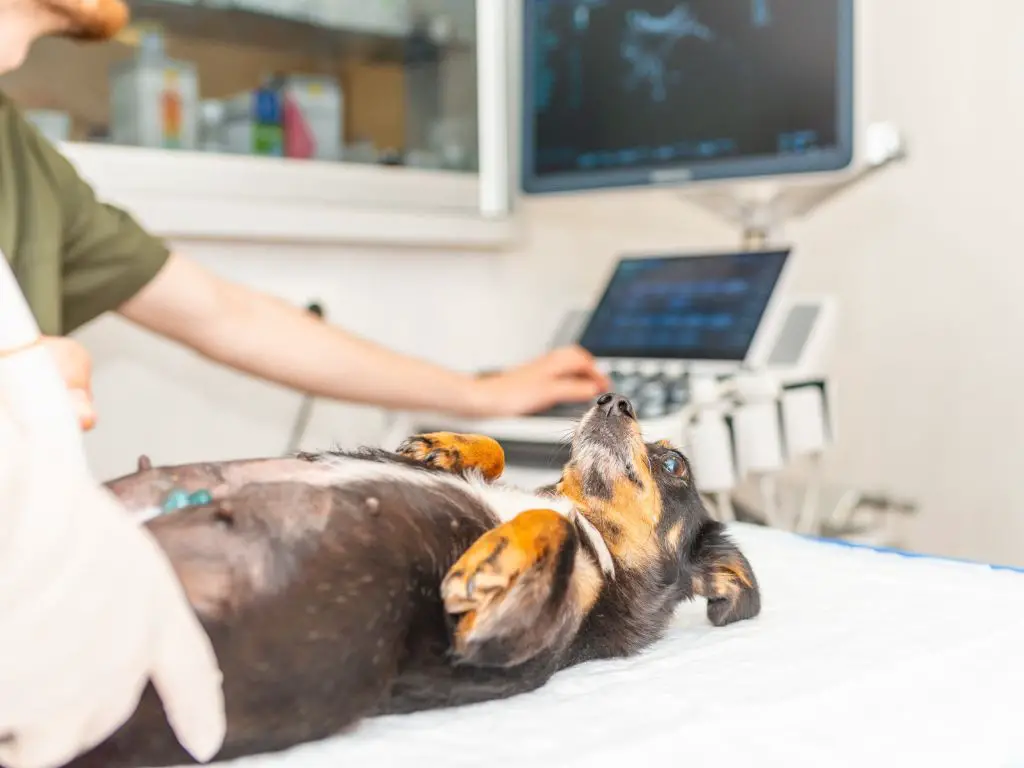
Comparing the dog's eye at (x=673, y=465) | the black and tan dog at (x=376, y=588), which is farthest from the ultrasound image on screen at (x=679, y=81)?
the black and tan dog at (x=376, y=588)

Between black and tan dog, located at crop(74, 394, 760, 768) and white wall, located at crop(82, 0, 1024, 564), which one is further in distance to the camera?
white wall, located at crop(82, 0, 1024, 564)

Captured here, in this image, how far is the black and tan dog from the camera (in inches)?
21.6

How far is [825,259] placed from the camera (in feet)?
7.29

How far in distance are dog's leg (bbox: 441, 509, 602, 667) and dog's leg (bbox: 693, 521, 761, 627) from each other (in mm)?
203

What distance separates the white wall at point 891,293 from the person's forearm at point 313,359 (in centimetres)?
32

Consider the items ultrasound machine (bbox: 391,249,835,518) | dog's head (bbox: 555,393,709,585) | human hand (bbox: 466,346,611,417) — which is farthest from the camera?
human hand (bbox: 466,346,611,417)

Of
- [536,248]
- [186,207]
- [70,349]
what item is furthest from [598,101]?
[70,349]

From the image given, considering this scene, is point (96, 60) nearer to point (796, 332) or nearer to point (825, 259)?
point (796, 332)

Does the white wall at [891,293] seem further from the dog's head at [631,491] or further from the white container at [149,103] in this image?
the dog's head at [631,491]

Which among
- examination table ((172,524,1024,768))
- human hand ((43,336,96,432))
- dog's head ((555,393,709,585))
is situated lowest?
examination table ((172,524,1024,768))

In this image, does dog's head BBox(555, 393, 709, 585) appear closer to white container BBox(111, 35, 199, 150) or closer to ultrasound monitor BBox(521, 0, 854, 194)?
ultrasound monitor BBox(521, 0, 854, 194)

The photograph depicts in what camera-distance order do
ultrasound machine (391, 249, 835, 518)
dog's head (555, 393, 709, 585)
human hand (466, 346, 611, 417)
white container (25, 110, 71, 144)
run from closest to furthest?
dog's head (555, 393, 709, 585) → ultrasound machine (391, 249, 835, 518) → human hand (466, 346, 611, 417) → white container (25, 110, 71, 144)

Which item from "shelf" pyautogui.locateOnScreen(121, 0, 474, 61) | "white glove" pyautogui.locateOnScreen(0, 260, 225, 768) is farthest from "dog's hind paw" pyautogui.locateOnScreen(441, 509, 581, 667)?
"shelf" pyautogui.locateOnScreen(121, 0, 474, 61)

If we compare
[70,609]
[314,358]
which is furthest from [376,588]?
[314,358]
